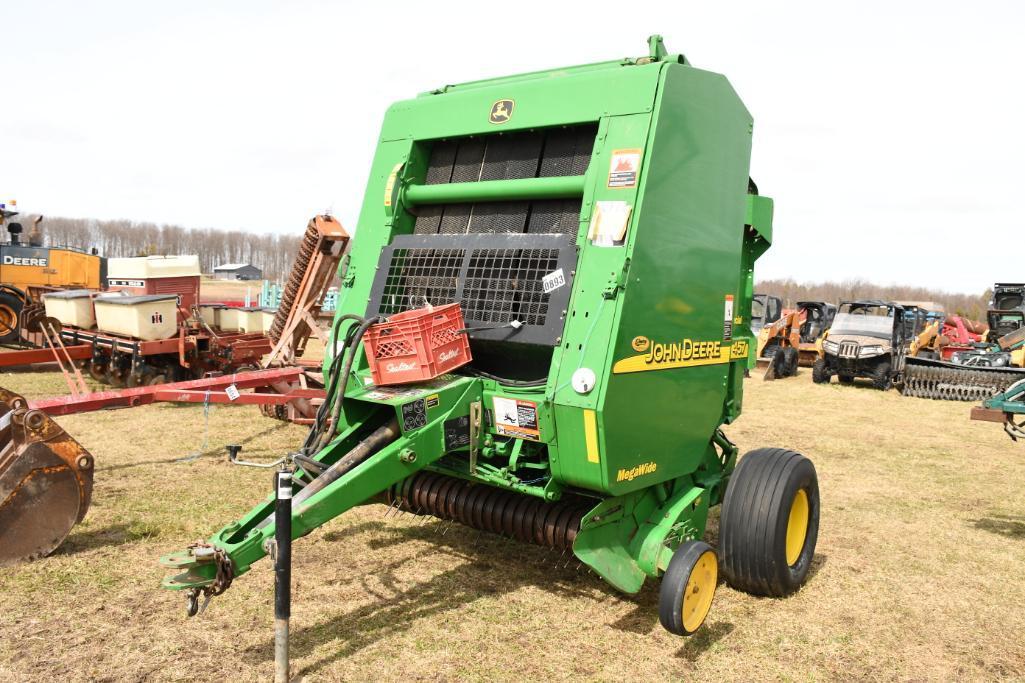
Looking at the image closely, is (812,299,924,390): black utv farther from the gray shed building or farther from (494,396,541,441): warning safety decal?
the gray shed building

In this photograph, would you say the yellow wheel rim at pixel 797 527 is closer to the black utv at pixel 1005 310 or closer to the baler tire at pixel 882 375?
the baler tire at pixel 882 375

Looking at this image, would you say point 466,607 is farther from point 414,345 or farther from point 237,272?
point 237,272

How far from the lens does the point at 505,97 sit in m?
4.79

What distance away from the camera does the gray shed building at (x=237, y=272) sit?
81562mm

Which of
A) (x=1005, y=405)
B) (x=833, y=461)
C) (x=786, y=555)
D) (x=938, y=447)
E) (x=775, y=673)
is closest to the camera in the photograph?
(x=775, y=673)

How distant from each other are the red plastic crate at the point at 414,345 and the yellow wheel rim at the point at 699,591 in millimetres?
1646

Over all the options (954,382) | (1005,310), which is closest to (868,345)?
(954,382)

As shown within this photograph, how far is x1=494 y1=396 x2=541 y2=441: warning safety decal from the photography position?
412cm

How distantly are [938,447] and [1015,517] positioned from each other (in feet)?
11.4

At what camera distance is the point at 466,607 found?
4.45 metres

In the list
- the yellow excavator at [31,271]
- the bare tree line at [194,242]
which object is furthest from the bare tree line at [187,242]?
the yellow excavator at [31,271]

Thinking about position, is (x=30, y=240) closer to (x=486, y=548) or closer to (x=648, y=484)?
(x=486, y=548)

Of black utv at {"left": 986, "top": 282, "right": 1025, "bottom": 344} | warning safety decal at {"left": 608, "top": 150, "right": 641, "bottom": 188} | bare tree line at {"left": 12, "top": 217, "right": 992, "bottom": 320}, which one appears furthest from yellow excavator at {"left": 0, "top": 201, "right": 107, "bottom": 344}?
bare tree line at {"left": 12, "top": 217, "right": 992, "bottom": 320}

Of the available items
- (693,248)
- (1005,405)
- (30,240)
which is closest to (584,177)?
(693,248)
